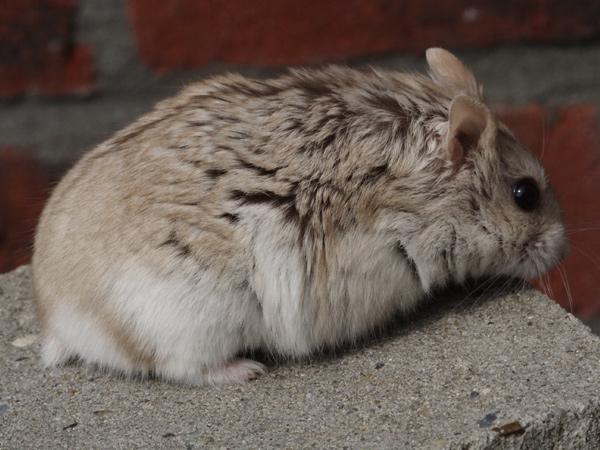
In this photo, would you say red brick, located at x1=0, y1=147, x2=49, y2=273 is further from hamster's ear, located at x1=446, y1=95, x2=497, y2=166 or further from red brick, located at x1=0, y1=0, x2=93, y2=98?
hamster's ear, located at x1=446, y1=95, x2=497, y2=166

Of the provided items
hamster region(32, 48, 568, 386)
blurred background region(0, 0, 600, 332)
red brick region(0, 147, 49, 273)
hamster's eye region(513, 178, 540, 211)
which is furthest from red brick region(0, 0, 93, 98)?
hamster's eye region(513, 178, 540, 211)

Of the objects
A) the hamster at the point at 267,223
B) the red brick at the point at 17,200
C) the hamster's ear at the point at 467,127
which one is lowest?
the red brick at the point at 17,200

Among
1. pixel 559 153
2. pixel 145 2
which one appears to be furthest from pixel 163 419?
pixel 559 153

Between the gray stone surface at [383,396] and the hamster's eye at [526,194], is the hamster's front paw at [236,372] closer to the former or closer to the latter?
the gray stone surface at [383,396]

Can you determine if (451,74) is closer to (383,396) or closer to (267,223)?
(267,223)

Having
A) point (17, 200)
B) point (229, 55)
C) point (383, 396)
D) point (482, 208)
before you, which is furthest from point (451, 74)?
point (17, 200)

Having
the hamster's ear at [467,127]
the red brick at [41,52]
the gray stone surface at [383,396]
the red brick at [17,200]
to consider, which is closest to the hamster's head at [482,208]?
the hamster's ear at [467,127]

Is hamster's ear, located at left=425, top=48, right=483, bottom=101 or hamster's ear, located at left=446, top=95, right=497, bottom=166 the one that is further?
hamster's ear, located at left=425, top=48, right=483, bottom=101

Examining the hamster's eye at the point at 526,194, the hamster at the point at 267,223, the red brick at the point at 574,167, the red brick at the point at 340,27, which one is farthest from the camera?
the red brick at the point at 574,167
